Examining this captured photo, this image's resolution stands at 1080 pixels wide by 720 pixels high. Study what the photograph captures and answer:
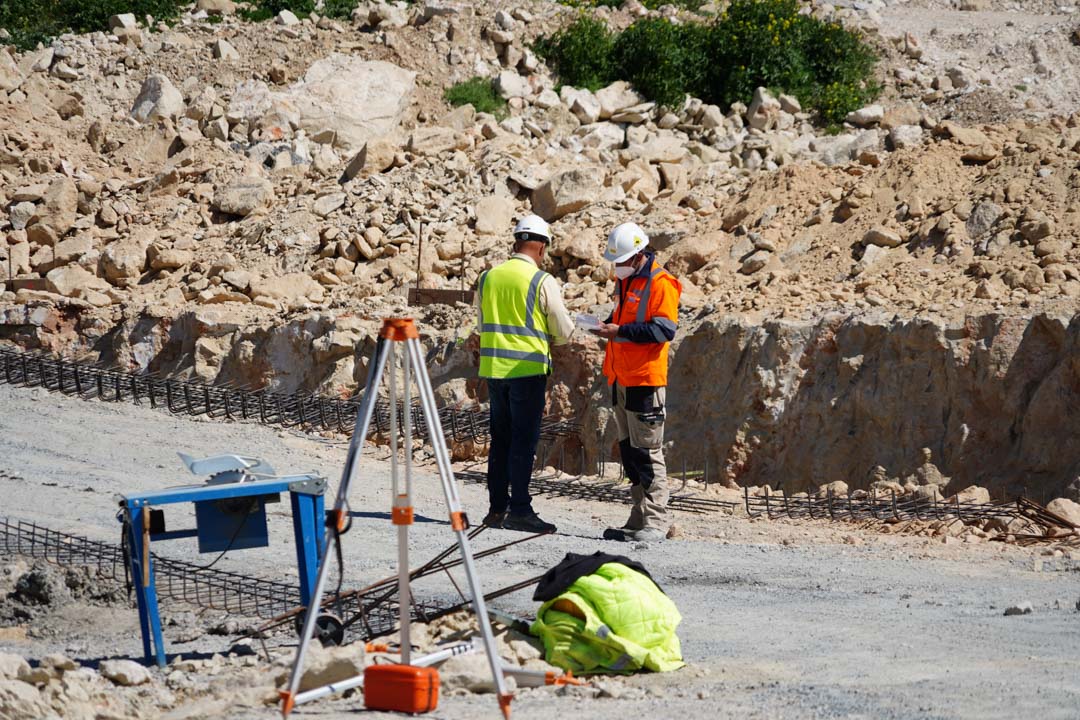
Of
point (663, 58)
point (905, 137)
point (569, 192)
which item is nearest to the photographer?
point (569, 192)

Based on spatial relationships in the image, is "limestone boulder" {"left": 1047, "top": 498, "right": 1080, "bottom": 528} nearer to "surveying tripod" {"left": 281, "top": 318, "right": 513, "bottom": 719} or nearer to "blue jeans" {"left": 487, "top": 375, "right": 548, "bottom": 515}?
"blue jeans" {"left": 487, "top": 375, "right": 548, "bottom": 515}

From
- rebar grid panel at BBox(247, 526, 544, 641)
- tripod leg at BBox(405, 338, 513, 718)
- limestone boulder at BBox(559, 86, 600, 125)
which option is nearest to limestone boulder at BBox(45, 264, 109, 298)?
limestone boulder at BBox(559, 86, 600, 125)

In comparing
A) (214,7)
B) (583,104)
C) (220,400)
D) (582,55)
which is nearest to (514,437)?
(220,400)

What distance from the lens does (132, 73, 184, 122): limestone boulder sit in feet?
64.9

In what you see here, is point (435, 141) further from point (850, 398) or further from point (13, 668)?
point (13, 668)

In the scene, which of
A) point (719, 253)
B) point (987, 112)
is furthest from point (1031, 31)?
point (719, 253)

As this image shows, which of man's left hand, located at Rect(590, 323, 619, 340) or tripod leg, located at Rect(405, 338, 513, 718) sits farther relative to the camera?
man's left hand, located at Rect(590, 323, 619, 340)

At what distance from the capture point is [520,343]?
7.49m

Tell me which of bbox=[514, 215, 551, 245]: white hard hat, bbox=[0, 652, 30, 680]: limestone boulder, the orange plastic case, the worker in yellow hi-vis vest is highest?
bbox=[514, 215, 551, 245]: white hard hat

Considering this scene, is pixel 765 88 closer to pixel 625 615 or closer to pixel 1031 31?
pixel 1031 31

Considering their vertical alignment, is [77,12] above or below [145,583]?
above

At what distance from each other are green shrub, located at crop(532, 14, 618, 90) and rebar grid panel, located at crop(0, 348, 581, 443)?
932 centimetres

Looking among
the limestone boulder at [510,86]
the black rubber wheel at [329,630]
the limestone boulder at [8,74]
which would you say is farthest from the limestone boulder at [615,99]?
the black rubber wheel at [329,630]

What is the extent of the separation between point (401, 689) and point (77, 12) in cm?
2153
